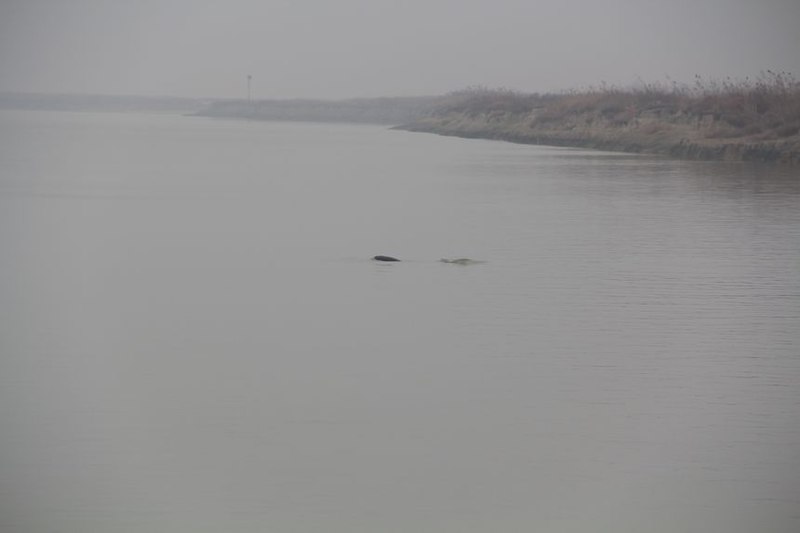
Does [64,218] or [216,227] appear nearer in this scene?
[216,227]

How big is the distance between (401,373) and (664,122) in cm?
3581

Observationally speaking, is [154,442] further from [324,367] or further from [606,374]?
[606,374]

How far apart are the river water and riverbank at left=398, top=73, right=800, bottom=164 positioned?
14754 mm

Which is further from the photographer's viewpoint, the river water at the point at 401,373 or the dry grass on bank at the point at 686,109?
the dry grass on bank at the point at 686,109

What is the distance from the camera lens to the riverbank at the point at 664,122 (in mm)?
35406

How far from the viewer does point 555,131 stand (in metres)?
53.1

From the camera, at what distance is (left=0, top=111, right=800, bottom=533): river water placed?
7328 millimetres

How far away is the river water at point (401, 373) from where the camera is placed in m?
7.33

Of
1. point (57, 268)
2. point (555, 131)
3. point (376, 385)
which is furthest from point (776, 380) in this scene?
point (555, 131)

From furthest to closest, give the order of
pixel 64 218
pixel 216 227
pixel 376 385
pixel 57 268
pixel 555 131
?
pixel 555 131
pixel 64 218
pixel 216 227
pixel 57 268
pixel 376 385

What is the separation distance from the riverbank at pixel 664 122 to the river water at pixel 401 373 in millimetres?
14754

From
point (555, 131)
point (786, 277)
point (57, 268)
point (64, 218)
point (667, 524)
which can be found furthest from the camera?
point (555, 131)

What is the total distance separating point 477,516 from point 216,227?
12921mm

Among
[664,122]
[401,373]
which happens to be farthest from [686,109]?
[401,373]
